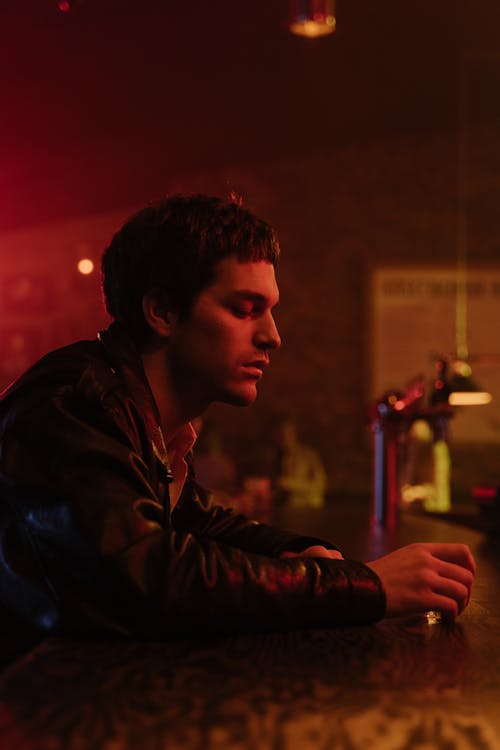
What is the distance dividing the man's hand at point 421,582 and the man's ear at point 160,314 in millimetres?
423

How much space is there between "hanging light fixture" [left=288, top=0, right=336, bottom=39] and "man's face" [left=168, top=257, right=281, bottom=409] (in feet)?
3.23

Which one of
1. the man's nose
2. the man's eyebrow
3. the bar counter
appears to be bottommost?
the bar counter

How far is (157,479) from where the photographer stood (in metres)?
0.93

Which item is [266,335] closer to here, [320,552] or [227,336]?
[227,336]

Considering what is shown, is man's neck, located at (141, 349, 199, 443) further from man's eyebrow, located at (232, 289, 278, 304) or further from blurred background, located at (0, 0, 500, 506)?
blurred background, located at (0, 0, 500, 506)

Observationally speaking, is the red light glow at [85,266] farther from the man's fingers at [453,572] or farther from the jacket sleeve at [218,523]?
the man's fingers at [453,572]

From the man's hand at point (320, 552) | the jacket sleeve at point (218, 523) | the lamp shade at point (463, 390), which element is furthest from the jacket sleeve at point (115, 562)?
the lamp shade at point (463, 390)

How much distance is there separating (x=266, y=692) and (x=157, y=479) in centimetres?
38

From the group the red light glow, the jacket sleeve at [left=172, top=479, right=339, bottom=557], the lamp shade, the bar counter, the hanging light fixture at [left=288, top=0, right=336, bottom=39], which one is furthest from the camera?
the red light glow

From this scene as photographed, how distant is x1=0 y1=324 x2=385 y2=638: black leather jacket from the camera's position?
735 millimetres

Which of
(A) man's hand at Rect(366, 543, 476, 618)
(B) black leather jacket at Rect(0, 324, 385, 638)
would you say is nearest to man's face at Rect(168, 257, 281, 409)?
(B) black leather jacket at Rect(0, 324, 385, 638)

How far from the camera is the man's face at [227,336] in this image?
104 cm

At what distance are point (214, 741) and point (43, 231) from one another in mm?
3489

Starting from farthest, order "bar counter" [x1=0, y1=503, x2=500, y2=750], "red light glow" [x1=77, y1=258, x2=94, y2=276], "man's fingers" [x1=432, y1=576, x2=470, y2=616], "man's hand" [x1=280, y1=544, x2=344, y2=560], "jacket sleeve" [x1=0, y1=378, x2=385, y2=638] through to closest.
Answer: "red light glow" [x1=77, y1=258, x2=94, y2=276] → "man's hand" [x1=280, y1=544, x2=344, y2=560] → "man's fingers" [x1=432, y1=576, x2=470, y2=616] → "jacket sleeve" [x1=0, y1=378, x2=385, y2=638] → "bar counter" [x1=0, y1=503, x2=500, y2=750]
